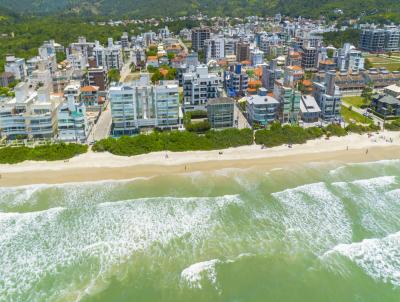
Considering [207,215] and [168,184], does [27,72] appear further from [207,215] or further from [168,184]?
[207,215]

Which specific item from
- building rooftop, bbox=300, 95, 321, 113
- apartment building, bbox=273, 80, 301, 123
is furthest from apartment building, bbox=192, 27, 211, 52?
apartment building, bbox=273, 80, 301, 123

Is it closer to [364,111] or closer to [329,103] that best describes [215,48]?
[364,111]

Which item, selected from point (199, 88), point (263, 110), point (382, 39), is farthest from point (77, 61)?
point (382, 39)

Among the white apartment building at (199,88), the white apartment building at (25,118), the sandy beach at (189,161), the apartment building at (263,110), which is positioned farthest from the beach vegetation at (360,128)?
the white apartment building at (25,118)

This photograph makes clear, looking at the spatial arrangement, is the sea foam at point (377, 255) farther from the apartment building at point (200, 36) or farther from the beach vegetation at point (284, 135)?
the apartment building at point (200, 36)

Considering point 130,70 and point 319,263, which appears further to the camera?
point 130,70

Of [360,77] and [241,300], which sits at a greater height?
[360,77]

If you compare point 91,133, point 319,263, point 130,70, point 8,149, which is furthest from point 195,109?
point 130,70
